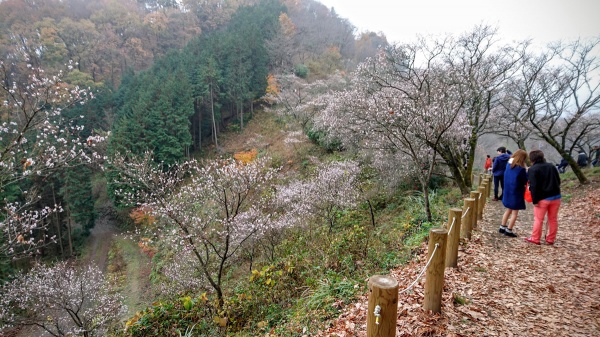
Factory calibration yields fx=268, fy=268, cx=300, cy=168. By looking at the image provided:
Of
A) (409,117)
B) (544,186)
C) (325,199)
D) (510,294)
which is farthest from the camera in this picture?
(325,199)

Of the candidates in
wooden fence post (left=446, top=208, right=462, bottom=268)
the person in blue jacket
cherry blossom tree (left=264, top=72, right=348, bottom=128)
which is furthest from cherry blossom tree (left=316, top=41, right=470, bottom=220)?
cherry blossom tree (left=264, top=72, right=348, bottom=128)

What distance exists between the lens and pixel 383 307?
82.9 inches

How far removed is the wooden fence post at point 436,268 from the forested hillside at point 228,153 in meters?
1.63

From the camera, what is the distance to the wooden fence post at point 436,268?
3053 mm

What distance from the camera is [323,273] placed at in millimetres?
6227

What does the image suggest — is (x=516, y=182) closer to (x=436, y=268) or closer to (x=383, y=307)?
(x=436, y=268)

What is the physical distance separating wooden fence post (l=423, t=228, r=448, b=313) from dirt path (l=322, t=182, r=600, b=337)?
0.21 metres

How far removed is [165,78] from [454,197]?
3008 cm

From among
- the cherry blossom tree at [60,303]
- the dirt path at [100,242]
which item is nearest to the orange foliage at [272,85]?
the dirt path at [100,242]

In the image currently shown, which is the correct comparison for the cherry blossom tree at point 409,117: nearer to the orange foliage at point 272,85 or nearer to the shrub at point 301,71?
the orange foliage at point 272,85

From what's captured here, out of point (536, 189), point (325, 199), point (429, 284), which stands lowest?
point (325, 199)

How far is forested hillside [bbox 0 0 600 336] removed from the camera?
6621mm

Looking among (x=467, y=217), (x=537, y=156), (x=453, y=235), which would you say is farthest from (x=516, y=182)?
(x=453, y=235)

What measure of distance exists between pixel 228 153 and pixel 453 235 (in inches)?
1033
